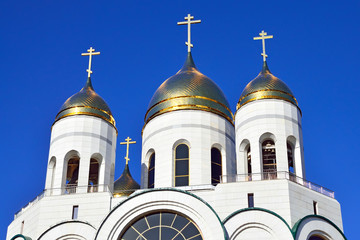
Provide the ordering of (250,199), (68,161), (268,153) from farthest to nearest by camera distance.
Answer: (68,161) → (268,153) → (250,199)

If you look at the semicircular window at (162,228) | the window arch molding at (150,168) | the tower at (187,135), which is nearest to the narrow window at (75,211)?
the semicircular window at (162,228)

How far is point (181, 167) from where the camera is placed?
1123 inches

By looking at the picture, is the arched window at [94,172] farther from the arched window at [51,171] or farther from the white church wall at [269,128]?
the white church wall at [269,128]

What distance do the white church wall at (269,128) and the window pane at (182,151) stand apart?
6.97ft

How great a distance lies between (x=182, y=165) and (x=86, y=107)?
4.97m

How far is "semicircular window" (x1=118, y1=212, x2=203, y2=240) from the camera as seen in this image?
24953 millimetres

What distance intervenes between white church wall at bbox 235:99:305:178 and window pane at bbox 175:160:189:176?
6.95ft

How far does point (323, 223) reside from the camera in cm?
2531

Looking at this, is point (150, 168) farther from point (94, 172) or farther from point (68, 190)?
point (68, 190)

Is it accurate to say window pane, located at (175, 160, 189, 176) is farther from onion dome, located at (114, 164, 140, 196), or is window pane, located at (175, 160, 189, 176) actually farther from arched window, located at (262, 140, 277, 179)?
onion dome, located at (114, 164, 140, 196)

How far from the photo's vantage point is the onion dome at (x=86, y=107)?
3005cm

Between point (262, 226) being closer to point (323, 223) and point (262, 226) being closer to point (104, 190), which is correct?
point (323, 223)

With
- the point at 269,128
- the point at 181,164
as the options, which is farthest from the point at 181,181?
the point at 269,128

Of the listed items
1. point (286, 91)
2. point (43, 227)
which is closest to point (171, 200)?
point (43, 227)
